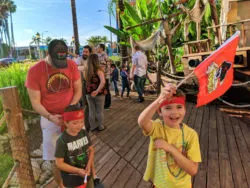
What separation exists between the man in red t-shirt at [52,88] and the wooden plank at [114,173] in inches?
35.2

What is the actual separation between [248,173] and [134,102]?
4965 millimetres

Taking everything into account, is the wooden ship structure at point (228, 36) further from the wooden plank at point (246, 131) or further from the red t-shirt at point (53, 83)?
the red t-shirt at point (53, 83)

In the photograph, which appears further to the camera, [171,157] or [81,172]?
[81,172]

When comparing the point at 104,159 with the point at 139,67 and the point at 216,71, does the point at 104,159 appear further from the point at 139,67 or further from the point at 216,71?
the point at 139,67

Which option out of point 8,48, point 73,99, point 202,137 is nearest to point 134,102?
point 202,137

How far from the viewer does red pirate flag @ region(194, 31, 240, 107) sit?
1554 millimetres

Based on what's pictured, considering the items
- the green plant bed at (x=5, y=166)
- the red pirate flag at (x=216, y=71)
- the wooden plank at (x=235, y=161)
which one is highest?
the red pirate flag at (x=216, y=71)

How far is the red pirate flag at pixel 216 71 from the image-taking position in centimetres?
155

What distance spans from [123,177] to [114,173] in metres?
0.17

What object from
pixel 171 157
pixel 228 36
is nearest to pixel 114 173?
pixel 171 157

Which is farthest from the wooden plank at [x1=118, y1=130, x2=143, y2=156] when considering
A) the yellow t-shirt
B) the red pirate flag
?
the red pirate flag

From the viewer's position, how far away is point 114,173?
3346 millimetres

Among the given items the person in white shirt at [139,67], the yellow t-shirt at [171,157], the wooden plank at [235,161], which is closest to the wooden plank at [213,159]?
the wooden plank at [235,161]

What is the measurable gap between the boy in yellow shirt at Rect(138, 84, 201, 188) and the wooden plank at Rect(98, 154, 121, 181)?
1.77 metres
